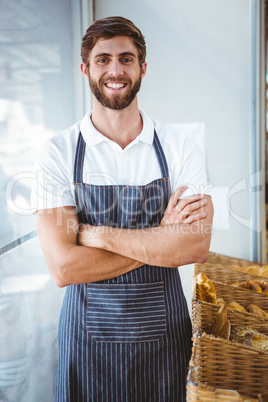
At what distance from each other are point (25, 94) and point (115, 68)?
454 millimetres

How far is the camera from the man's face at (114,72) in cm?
141

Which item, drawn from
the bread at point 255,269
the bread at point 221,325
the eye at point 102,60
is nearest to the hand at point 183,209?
the bread at point 221,325

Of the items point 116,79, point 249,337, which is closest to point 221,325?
point 249,337

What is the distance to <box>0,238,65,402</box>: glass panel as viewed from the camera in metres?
1.48

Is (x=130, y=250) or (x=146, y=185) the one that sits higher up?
(x=146, y=185)

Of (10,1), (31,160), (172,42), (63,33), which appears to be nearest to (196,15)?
(172,42)

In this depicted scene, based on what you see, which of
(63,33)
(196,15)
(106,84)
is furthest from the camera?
(196,15)

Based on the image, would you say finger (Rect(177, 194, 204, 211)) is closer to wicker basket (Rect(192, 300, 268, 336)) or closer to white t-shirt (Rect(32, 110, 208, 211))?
white t-shirt (Rect(32, 110, 208, 211))

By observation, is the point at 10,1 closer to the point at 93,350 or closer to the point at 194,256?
the point at 194,256

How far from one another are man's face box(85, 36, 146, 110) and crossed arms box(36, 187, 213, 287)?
45cm

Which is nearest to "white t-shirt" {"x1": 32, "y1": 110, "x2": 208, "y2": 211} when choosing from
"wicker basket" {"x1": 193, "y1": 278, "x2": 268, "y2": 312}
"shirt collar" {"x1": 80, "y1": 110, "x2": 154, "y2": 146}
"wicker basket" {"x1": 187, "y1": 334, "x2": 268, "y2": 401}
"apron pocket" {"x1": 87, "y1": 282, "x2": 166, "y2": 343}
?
"shirt collar" {"x1": 80, "y1": 110, "x2": 154, "y2": 146}

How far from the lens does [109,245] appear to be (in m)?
1.31

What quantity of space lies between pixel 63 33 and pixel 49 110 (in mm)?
535

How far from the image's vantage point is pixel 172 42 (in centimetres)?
259
